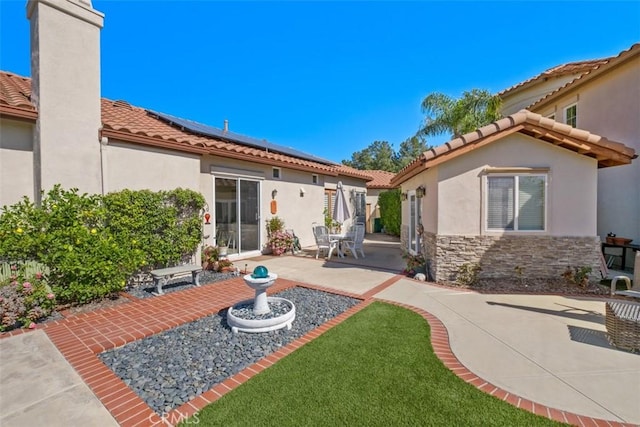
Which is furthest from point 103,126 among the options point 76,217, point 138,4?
point 138,4

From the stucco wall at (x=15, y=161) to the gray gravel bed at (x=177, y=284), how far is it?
133 inches

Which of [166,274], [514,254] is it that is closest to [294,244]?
[166,274]

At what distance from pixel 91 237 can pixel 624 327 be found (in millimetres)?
10572

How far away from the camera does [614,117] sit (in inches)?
405

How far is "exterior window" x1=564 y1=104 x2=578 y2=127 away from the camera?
12206 mm

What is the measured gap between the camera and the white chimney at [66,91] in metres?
6.63

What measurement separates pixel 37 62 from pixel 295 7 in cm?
848

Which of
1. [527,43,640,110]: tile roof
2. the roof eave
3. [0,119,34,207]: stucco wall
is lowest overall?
[0,119,34,207]: stucco wall

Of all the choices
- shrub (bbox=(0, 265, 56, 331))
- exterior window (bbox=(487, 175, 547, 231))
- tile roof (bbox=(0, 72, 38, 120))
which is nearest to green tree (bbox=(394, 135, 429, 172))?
exterior window (bbox=(487, 175, 547, 231))

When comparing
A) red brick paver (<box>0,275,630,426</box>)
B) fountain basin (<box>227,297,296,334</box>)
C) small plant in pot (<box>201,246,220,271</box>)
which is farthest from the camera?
small plant in pot (<box>201,246,220,271</box>)

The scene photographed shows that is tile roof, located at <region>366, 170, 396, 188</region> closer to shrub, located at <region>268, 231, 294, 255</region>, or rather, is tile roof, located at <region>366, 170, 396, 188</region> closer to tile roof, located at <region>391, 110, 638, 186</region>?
shrub, located at <region>268, 231, 294, 255</region>

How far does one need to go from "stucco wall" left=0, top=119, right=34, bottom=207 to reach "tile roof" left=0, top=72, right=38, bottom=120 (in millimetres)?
424

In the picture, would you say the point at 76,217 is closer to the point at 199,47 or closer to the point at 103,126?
the point at 103,126

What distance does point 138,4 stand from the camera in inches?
368
